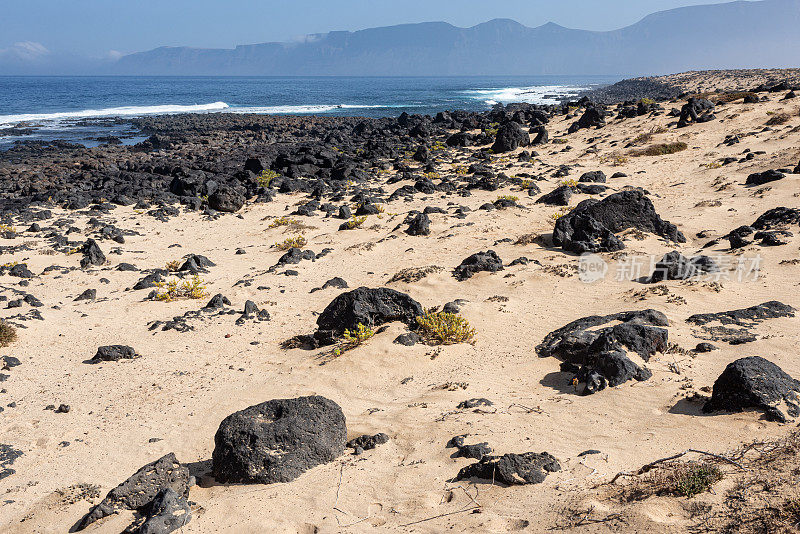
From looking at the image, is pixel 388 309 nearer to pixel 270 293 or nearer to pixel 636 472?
pixel 270 293

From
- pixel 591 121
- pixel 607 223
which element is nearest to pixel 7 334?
pixel 607 223

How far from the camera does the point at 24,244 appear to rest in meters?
14.6

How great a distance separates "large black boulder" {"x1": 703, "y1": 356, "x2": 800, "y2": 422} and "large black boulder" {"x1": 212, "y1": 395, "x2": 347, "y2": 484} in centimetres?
395

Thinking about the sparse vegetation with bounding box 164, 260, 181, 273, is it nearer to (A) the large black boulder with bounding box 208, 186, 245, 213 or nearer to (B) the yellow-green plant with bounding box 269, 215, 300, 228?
(B) the yellow-green plant with bounding box 269, 215, 300, 228

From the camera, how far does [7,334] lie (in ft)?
29.7

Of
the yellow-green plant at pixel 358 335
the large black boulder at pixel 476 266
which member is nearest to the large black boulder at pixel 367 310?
the yellow-green plant at pixel 358 335

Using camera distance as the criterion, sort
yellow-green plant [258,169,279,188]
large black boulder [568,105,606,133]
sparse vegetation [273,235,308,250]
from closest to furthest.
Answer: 1. sparse vegetation [273,235,308,250]
2. yellow-green plant [258,169,279,188]
3. large black boulder [568,105,606,133]

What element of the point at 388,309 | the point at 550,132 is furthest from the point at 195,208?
the point at 550,132

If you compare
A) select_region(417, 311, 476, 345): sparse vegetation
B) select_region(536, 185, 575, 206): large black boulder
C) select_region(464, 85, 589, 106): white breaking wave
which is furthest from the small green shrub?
select_region(464, 85, 589, 106): white breaking wave

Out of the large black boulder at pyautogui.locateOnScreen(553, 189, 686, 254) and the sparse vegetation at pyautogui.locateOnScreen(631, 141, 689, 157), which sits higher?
the sparse vegetation at pyautogui.locateOnScreen(631, 141, 689, 157)

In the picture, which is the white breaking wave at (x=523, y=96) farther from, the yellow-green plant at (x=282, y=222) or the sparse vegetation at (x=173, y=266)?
the sparse vegetation at (x=173, y=266)

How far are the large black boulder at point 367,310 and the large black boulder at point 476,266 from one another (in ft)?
8.19

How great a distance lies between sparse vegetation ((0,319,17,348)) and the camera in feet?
29.3

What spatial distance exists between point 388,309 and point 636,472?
16.7 ft
